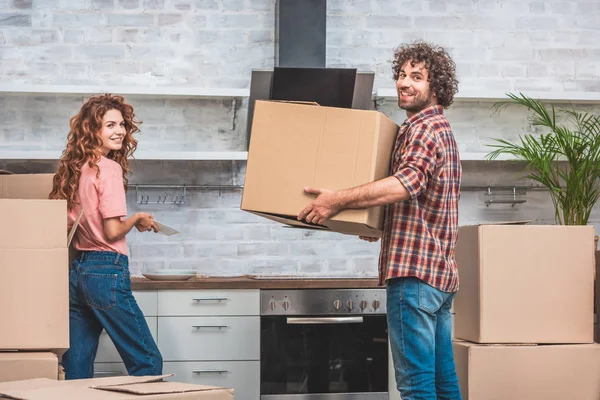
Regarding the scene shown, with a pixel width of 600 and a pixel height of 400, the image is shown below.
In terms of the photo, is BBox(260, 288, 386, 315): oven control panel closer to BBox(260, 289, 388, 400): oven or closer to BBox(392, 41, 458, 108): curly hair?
BBox(260, 289, 388, 400): oven

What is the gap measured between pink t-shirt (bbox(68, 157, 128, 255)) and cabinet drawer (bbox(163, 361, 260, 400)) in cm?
108

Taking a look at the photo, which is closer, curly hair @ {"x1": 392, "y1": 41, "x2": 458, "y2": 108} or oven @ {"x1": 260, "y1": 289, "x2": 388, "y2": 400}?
curly hair @ {"x1": 392, "y1": 41, "x2": 458, "y2": 108}

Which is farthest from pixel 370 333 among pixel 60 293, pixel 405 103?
pixel 60 293

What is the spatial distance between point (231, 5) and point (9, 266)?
2447mm

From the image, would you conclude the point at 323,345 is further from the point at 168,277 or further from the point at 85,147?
the point at 85,147

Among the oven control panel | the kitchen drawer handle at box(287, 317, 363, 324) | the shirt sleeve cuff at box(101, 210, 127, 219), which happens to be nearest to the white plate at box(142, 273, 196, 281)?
the oven control panel

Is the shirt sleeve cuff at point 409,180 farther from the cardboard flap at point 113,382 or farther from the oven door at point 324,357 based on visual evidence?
the oven door at point 324,357

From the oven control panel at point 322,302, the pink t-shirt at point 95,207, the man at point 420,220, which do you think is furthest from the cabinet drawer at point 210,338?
the man at point 420,220

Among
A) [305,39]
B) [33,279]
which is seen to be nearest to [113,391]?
[33,279]

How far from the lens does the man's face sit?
2289 mm

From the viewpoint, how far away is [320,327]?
3.65 meters

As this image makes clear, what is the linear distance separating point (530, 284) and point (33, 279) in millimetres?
1555

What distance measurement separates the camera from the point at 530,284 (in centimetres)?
270

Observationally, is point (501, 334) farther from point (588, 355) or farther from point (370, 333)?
point (370, 333)
